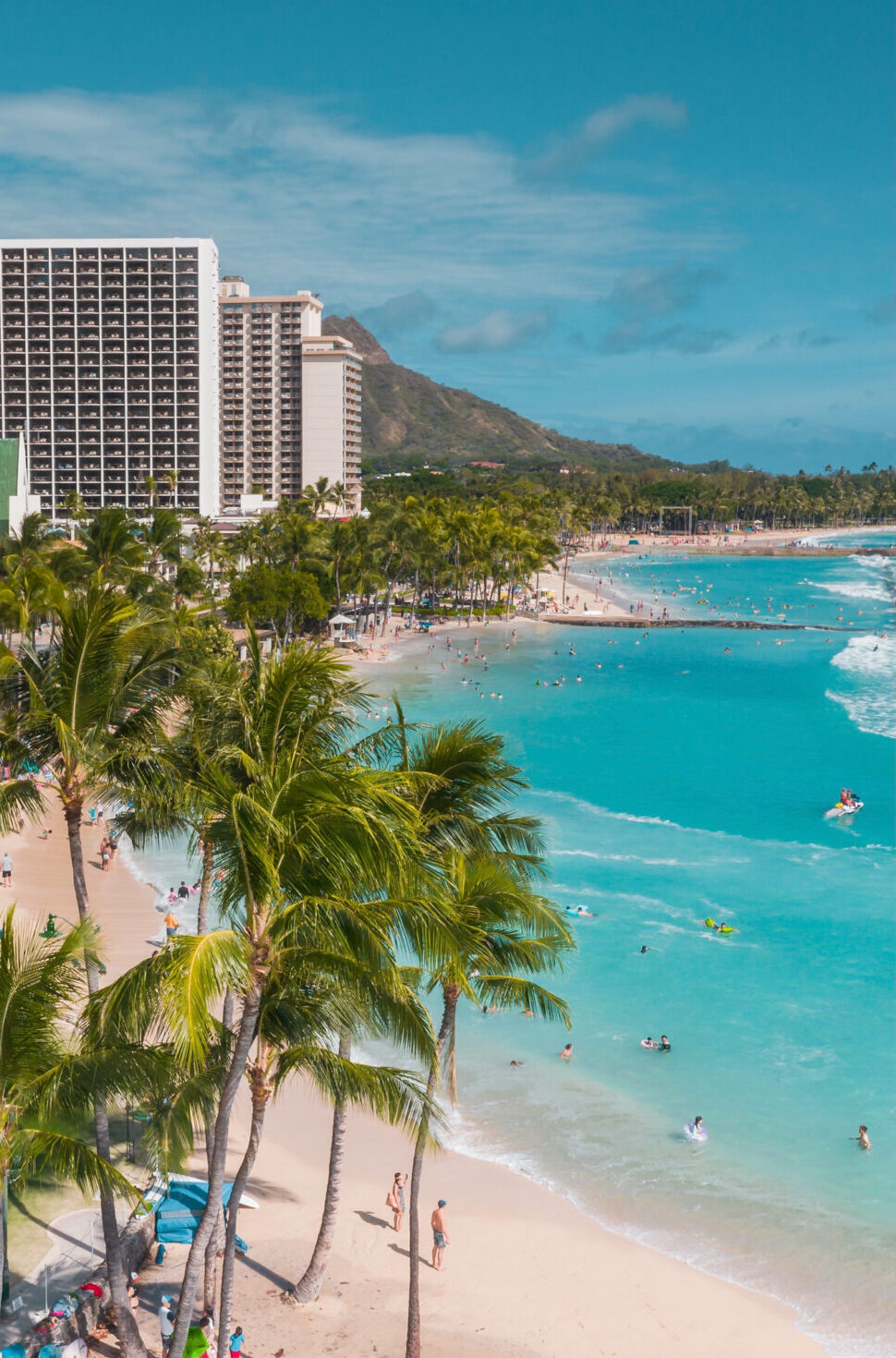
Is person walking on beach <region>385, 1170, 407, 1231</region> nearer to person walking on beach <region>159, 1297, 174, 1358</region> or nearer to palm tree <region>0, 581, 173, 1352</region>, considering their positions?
person walking on beach <region>159, 1297, 174, 1358</region>

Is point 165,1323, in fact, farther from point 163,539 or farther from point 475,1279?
point 163,539

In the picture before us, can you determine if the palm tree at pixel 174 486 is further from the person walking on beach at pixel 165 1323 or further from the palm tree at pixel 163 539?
the person walking on beach at pixel 165 1323

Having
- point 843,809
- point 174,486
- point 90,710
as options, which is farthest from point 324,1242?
point 174,486

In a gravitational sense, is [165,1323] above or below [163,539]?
below

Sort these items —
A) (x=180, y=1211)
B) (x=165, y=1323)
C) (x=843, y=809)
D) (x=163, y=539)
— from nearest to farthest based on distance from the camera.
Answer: (x=165, y=1323)
(x=180, y=1211)
(x=843, y=809)
(x=163, y=539)

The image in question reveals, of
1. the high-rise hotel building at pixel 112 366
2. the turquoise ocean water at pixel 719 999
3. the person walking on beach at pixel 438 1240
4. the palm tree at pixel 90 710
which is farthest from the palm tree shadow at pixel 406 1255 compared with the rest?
the high-rise hotel building at pixel 112 366

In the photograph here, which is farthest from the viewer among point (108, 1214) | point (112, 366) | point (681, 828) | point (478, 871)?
point (112, 366)

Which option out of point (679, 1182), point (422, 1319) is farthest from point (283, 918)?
point (679, 1182)
